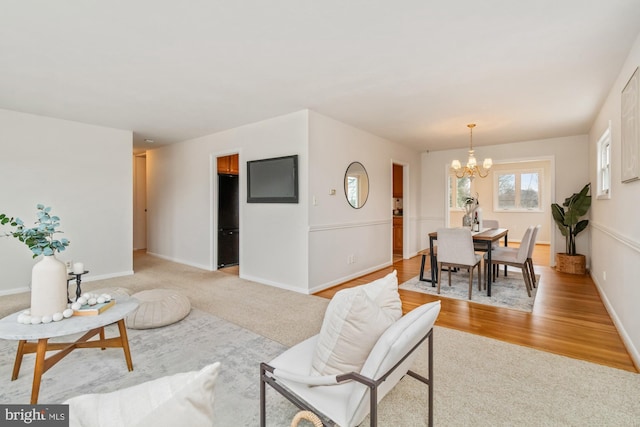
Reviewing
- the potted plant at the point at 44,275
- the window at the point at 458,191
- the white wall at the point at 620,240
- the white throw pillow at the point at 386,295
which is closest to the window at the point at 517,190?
the window at the point at 458,191

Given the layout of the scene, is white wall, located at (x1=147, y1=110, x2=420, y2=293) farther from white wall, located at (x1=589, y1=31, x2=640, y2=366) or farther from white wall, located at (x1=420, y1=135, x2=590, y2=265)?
white wall, located at (x1=589, y1=31, x2=640, y2=366)

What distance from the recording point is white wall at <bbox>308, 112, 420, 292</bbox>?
4.04m

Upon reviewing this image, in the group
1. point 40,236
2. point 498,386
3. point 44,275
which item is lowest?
point 498,386

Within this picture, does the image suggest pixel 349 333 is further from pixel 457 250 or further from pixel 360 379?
pixel 457 250

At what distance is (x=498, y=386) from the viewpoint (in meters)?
1.92

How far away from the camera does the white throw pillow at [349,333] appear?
1188 millimetres

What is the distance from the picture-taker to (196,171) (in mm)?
5508

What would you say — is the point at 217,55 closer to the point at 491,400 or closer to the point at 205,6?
the point at 205,6

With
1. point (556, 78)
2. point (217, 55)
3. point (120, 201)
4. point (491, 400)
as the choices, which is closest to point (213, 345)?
point (491, 400)

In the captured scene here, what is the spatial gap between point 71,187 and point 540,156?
7.82 metres

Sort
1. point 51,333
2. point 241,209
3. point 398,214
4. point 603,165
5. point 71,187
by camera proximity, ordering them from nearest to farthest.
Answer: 1. point 51,333
2. point 603,165
3. point 71,187
4. point 241,209
5. point 398,214

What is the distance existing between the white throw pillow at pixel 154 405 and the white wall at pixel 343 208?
3.35m

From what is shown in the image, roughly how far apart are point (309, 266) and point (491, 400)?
249 centimetres

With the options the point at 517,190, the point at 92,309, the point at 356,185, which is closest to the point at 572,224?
the point at 356,185
